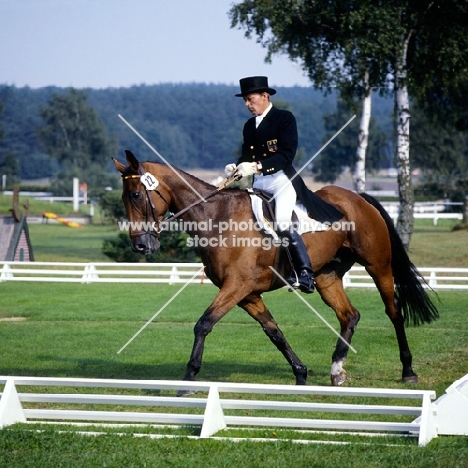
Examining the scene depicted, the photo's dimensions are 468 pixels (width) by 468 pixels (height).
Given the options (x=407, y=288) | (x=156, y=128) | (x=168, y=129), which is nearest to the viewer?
(x=407, y=288)

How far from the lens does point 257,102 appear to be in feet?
34.3

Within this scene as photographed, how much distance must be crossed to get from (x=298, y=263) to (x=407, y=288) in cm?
217

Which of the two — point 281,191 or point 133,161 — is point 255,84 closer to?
point 281,191

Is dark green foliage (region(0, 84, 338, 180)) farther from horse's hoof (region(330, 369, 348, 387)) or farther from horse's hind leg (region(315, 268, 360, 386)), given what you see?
horse's hoof (region(330, 369, 348, 387))

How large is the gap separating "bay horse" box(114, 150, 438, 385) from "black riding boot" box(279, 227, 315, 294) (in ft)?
0.45

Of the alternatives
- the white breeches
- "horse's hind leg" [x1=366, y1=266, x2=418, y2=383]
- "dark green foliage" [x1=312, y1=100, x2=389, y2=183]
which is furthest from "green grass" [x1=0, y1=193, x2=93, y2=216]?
the white breeches

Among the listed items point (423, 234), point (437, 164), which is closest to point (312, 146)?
point (437, 164)

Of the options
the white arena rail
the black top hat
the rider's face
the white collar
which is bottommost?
the white arena rail

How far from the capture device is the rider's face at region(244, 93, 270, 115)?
10438 mm

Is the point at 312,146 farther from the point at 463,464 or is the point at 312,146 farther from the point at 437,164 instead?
the point at 463,464

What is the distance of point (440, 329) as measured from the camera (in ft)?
53.4

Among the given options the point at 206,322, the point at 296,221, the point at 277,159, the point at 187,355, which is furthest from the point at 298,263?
the point at 187,355

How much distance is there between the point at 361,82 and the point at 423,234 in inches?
619

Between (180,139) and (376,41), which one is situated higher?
(376,41)
